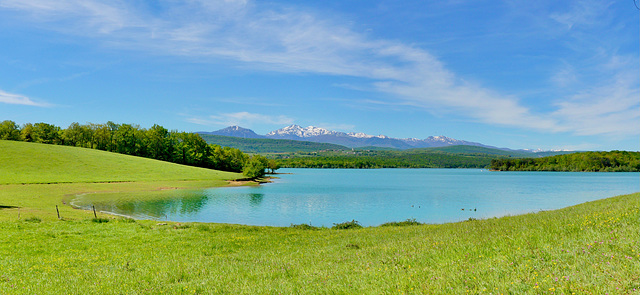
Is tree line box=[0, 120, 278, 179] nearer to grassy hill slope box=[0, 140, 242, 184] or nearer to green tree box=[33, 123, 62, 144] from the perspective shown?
green tree box=[33, 123, 62, 144]

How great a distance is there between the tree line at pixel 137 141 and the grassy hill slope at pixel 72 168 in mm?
29027

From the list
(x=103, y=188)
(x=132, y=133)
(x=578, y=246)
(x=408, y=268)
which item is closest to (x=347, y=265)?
(x=408, y=268)

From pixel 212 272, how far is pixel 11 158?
359ft

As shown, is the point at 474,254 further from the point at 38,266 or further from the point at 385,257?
the point at 38,266

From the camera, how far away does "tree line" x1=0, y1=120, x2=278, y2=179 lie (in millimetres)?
141000

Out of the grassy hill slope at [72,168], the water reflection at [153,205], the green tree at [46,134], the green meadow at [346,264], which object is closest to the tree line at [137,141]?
the green tree at [46,134]

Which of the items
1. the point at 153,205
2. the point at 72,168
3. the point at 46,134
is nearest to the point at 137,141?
the point at 46,134

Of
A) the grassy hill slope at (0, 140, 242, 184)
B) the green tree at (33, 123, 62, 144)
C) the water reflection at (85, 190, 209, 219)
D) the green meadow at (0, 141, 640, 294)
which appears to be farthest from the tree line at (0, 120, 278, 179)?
the green meadow at (0, 141, 640, 294)

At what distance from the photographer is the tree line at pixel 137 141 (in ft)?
463

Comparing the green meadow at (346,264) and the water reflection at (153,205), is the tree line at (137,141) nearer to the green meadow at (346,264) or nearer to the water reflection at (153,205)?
the water reflection at (153,205)

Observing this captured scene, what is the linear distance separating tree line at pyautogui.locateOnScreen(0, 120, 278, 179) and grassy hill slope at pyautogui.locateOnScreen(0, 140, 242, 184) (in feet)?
95.2

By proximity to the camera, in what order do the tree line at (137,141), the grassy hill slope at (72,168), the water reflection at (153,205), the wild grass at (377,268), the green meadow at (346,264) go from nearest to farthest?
the wild grass at (377,268), the green meadow at (346,264), the water reflection at (153,205), the grassy hill slope at (72,168), the tree line at (137,141)

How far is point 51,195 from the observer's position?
54656 millimetres

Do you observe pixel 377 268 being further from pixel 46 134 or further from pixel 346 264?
pixel 46 134
